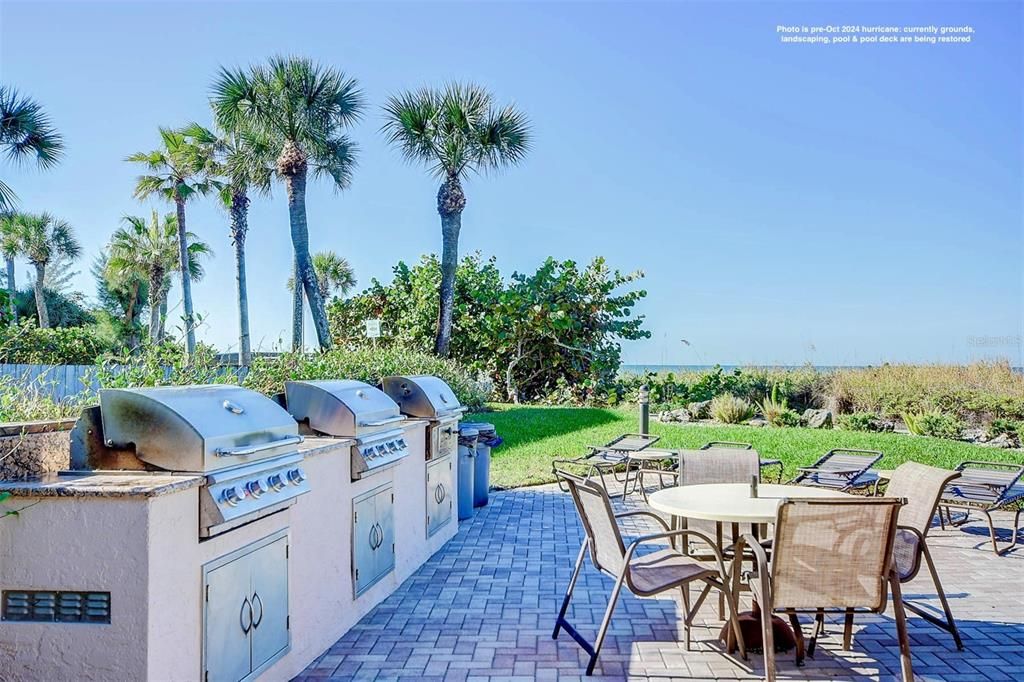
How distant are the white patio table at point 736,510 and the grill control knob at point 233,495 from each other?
7.07 ft

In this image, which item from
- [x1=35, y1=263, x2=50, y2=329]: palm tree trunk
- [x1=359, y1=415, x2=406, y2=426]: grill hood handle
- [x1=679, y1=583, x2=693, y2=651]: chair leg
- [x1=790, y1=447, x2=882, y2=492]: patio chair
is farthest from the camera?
[x1=35, y1=263, x2=50, y2=329]: palm tree trunk

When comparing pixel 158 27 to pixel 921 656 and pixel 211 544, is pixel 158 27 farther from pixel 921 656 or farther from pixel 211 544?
pixel 921 656

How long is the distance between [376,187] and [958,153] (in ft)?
47.9

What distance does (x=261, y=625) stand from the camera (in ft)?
9.61

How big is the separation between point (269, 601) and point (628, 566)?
66.2 inches

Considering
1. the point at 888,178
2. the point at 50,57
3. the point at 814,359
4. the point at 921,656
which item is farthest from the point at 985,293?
the point at 50,57

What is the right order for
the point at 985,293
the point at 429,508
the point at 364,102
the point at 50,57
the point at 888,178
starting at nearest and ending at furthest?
the point at 429,508, the point at 50,57, the point at 364,102, the point at 888,178, the point at 985,293

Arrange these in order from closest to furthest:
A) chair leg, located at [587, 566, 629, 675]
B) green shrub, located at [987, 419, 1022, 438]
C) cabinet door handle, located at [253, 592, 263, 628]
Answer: cabinet door handle, located at [253, 592, 263, 628]
chair leg, located at [587, 566, 629, 675]
green shrub, located at [987, 419, 1022, 438]

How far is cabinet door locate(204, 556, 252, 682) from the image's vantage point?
2.56 meters

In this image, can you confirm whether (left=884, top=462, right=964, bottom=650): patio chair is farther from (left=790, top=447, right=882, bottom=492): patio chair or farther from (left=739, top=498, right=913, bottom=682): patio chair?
(left=790, top=447, right=882, bottom=492): patio chair

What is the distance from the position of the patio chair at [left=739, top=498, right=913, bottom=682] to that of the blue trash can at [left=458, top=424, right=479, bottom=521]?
4.32 meters

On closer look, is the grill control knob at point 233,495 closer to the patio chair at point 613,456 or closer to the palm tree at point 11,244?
the patio chair at point 613,456

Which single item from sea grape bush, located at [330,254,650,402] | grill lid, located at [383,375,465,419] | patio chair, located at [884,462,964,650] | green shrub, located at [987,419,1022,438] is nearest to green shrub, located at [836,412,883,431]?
green shrub, located at [987,419,1022,438]

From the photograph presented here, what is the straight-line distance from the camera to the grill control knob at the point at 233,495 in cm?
260
